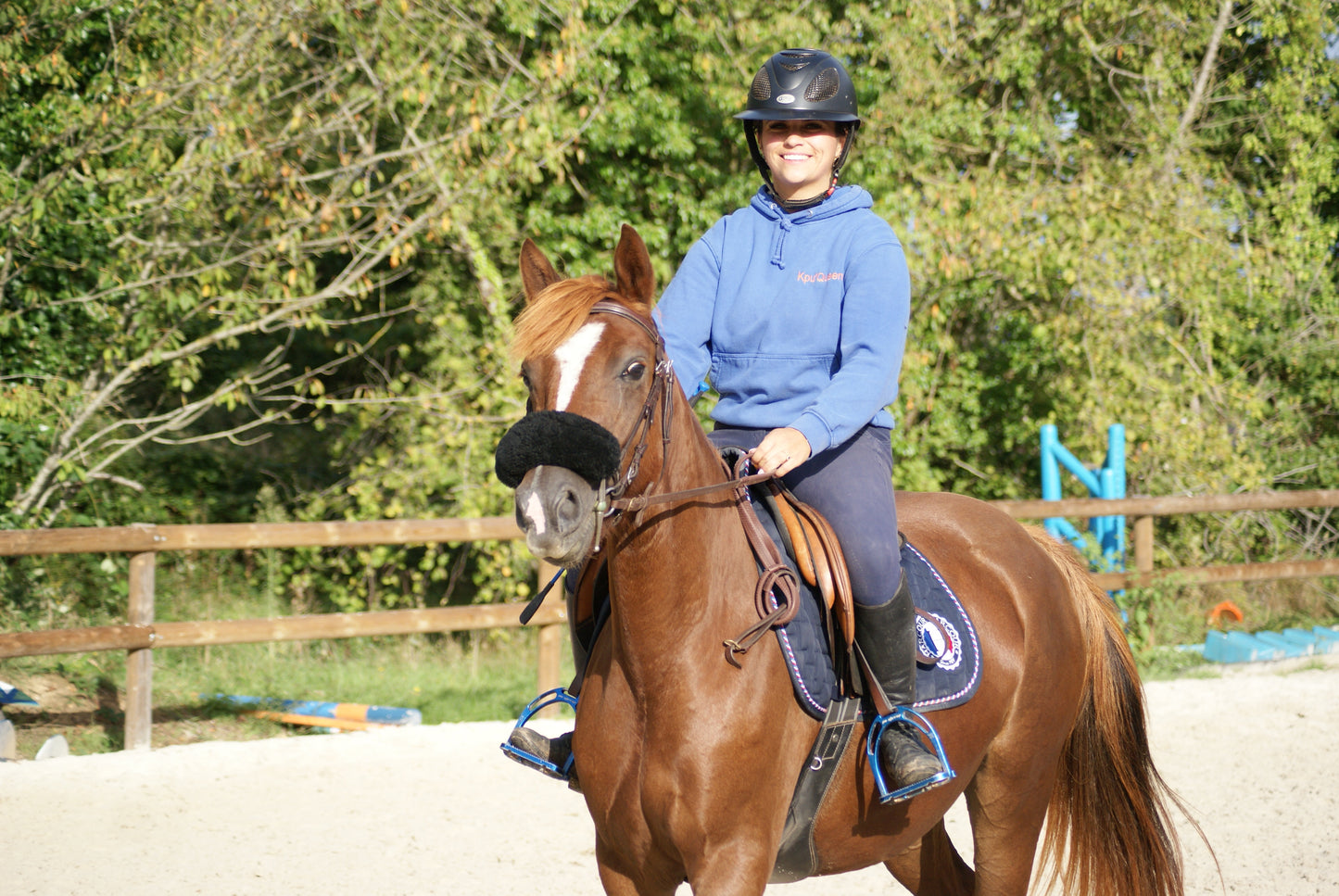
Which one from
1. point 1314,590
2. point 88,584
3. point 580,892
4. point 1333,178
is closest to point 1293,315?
point 1333,178

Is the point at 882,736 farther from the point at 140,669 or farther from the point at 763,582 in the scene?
the point at 140,669

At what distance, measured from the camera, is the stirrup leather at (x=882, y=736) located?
2.60 metres

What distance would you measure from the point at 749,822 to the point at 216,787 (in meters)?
3.83

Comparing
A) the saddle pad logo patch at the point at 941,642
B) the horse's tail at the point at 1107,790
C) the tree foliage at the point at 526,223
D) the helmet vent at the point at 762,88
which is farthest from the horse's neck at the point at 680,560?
Result: the tree foliage at the point at 526,223

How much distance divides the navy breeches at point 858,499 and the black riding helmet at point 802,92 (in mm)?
813

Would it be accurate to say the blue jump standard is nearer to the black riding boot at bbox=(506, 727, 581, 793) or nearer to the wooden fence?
the wooden fence

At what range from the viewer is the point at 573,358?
209 cm

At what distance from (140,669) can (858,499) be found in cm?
469

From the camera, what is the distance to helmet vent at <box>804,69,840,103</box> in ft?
9.07

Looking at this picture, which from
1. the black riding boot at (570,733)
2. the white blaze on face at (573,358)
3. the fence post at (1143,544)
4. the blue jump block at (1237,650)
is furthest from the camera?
the fence post at (1143,544)

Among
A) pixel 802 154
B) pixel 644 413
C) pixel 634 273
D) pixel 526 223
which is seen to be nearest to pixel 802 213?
pixel 802 154

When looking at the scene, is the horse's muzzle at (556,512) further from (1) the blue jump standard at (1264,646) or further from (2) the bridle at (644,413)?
(1) the blue jump standard at (1264,646)

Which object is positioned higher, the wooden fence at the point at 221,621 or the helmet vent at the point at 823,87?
the helmet vent at the point at 823,87

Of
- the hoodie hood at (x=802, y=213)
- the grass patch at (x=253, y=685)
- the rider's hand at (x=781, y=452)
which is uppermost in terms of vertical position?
the hoodie hood at (x=802, y=213)
